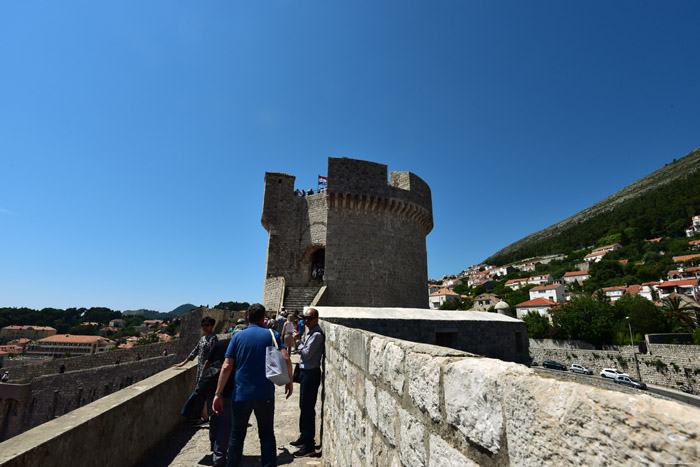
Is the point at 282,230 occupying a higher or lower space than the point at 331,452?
higher

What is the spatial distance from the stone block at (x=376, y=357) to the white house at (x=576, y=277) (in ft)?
249

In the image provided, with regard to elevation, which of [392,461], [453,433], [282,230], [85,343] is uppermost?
[282,230]

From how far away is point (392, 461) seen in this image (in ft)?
5.45

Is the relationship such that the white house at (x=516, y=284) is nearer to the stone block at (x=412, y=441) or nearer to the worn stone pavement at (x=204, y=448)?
the worn stone pavement at (x=204, y=448)

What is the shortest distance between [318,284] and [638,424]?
16.8m

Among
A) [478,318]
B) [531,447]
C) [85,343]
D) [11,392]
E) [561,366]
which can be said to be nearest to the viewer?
[531,447]

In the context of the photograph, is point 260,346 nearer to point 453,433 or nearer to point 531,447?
point 453,433

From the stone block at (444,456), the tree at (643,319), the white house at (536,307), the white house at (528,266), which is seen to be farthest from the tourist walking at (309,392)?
the white house at (528,266)

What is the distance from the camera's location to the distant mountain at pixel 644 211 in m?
74.6

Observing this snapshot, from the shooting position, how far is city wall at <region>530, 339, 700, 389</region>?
21.9m

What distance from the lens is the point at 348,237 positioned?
1675 cm

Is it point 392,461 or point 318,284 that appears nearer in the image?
point 392,461

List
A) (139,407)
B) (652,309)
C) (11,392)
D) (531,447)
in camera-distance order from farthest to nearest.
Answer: (652,309), (11,392), (139,407), (531,447)

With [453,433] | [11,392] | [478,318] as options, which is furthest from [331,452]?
[11,392]
